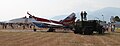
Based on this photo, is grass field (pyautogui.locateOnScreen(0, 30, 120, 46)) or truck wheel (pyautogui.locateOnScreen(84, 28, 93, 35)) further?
truck wheel (pyautogui.locateOnScreen(84, 28, 93, 35))

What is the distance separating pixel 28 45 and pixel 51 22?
4146cm

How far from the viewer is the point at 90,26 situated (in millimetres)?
45656

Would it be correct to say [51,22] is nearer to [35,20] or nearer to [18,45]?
[35,20]

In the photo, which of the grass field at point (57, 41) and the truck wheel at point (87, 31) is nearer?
the grass field at point (57, 41)

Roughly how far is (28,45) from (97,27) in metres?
25.9

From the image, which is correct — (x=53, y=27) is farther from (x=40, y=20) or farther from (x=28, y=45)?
(x=28, y=45)

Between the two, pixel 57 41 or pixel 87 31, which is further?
pixel 87 31

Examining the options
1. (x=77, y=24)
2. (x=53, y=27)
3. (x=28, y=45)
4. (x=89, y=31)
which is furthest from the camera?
(x=53, y=27)

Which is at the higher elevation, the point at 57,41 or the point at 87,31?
the point at 87,31

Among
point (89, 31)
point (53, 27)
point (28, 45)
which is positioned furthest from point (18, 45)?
point (53, 27)

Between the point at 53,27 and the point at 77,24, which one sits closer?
the point at 77,24

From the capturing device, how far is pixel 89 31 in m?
45.1

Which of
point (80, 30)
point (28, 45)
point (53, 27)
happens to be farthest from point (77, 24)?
point (28, 45)

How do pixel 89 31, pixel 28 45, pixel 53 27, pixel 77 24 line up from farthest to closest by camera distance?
pixel 53 27 < pixel 77 24 < pixel 89 31 < pixel 28 45
